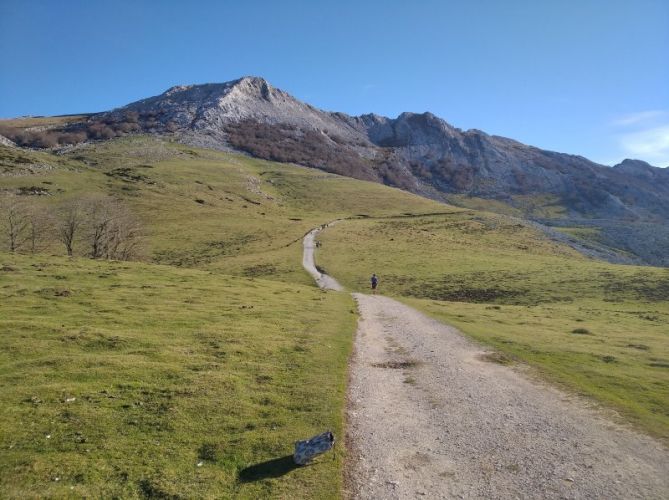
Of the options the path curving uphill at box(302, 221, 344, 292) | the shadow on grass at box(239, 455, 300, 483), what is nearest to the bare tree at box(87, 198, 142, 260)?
the path curving uphill at box(302, 221, 344, 292)

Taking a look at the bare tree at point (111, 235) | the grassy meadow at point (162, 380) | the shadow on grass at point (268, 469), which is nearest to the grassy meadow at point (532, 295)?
the grassy meadow at point (162, 380)

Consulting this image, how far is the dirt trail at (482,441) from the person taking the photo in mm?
12203

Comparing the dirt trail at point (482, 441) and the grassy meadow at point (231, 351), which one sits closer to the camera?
the dirt trail at point (482, 441)

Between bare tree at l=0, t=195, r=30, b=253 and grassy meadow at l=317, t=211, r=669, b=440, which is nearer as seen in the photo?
grassy meadow at l=317, t=211, r=669, b=440

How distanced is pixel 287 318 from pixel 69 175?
4954 inches

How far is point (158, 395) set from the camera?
1709cm

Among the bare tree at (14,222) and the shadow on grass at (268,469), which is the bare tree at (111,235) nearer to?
the bare tree at (14,222)

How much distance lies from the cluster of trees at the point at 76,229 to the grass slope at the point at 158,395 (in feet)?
129

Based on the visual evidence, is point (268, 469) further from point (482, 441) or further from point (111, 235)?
point (111, 235)

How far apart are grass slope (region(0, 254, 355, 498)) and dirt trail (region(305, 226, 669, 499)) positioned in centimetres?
129

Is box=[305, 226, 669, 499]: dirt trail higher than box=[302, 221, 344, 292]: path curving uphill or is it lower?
lower

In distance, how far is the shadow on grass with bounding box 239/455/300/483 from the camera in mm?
12039

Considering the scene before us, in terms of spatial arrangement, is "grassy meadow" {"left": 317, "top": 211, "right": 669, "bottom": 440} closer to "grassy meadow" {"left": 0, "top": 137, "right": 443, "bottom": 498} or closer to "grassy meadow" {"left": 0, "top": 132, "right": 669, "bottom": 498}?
"grassy meadow" {"left": 0, "top": 132, "right": 669, "bottom": 498}

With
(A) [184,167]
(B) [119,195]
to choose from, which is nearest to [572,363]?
(B) [119,195]
